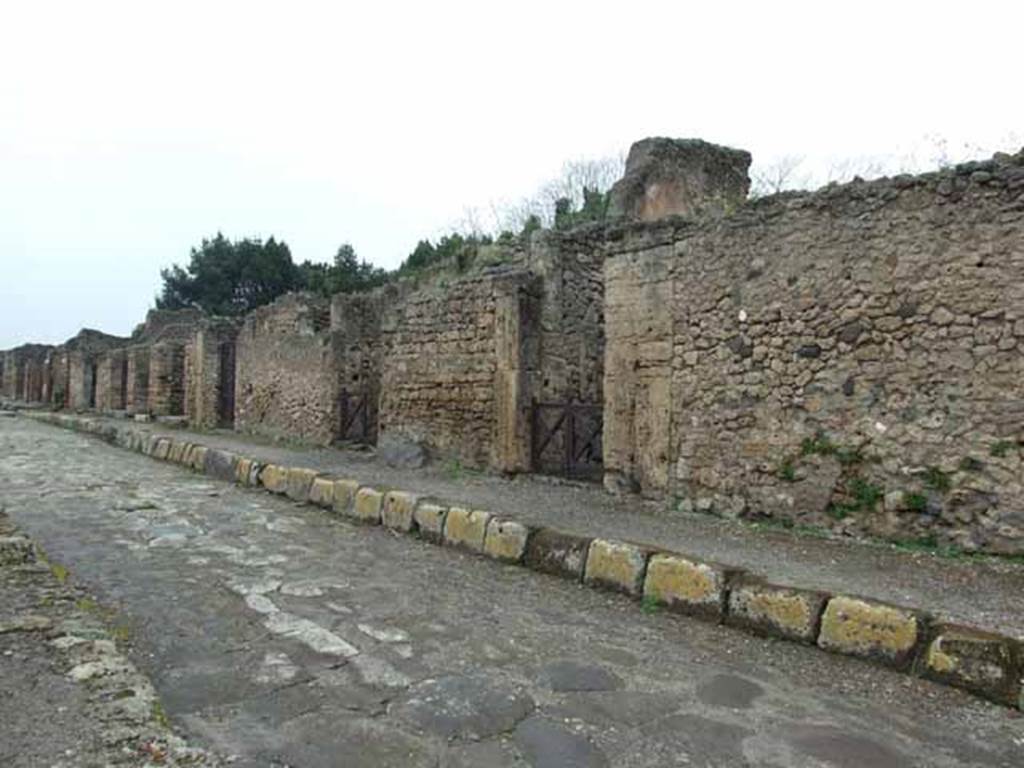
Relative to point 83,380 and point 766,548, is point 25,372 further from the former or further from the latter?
point 766,548

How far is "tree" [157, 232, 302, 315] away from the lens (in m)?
Result: 37.0

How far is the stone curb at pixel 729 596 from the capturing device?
3.47 metres

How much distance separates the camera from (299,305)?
49.3 feet

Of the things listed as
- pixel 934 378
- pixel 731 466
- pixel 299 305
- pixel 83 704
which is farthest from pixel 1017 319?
pixel 299 305

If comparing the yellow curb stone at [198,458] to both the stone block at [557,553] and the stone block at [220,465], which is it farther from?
the stone block at [557,553]

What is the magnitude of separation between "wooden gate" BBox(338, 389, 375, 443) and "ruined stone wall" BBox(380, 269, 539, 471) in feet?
6.38

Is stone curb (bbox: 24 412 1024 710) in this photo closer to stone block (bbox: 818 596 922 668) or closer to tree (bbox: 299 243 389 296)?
stone block (bbox: 818 596 922 668)

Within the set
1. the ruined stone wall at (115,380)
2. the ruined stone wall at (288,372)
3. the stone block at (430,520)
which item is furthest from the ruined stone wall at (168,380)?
the stone block at (430,520)

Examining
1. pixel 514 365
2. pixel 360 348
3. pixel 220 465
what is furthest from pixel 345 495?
pixel 360 348

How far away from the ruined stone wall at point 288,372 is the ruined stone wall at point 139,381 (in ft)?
22.9

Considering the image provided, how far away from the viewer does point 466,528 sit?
21.0 ft

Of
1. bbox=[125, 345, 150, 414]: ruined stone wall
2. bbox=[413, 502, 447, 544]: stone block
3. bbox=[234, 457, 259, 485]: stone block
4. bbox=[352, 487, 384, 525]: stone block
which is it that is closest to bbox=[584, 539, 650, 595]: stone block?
bbox=[413, 502, 447, 544]: stone block

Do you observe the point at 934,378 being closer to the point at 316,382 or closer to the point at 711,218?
the point at 711,218

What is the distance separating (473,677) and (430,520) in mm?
3455
